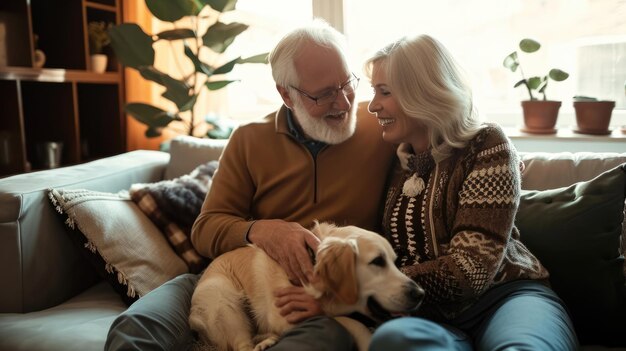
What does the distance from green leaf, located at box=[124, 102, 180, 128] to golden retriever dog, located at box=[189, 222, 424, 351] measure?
1.56m

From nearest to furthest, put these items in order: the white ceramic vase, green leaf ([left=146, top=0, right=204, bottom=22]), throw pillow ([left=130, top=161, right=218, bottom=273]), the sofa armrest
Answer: the sofa armrest → throw pillow ([left=130, top=161, right=218, bottom=273]) → green leaf ([left=146, top=0, right=204, bottom=22]) → the white ceramic vase

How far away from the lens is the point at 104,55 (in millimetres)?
3637

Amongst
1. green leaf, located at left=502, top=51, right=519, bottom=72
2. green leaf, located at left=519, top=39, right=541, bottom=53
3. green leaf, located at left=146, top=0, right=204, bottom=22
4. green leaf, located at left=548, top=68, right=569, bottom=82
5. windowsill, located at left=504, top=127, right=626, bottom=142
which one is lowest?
windowsill, located at left=504, top=127, right=626, bottom=142

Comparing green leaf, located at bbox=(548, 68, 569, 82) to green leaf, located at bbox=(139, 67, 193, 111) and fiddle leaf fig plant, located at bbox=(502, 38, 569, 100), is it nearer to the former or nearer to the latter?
fiddle leaf fig plant, located at bbox=(502, 38, 569, 100)

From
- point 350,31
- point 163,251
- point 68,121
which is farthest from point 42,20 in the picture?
point 163,251

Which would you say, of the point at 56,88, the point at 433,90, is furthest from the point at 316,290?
the point at 56,88

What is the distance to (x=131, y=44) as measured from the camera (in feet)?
10.0

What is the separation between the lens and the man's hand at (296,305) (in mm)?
1519

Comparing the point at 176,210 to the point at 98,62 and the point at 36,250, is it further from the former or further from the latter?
the point at 98,62

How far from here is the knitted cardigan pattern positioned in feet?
4.94

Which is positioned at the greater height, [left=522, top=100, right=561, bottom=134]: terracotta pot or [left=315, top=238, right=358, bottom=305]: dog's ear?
[left=522, top=100, right=561, bottom=134]: terracotta pot

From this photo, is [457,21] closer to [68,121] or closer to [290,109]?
[290,109]

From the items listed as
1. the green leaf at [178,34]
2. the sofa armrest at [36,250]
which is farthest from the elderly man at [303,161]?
the green leaf at [178,34]

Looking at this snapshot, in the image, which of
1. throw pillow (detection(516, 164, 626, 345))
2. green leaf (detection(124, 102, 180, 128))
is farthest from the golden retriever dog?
green leaf (detection(124, 102, 180, 128))
